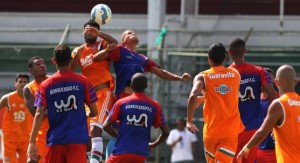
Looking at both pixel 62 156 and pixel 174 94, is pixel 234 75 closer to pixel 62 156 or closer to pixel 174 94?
pixel 62 156

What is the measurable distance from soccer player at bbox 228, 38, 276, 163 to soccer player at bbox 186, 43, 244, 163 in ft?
1.72

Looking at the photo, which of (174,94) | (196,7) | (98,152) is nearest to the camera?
(98,152)

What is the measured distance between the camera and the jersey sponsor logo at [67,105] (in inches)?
520

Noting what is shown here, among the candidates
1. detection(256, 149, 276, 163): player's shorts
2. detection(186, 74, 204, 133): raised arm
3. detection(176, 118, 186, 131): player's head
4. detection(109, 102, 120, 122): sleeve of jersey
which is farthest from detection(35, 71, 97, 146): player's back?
detection(176, 118, 186, 131): player's head

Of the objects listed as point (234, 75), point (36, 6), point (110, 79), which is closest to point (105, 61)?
point (110, 79)

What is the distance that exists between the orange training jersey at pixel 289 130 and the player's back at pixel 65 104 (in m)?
2.90

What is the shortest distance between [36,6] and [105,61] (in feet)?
51.5

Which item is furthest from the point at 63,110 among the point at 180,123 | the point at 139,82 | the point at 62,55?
the point at 180,123

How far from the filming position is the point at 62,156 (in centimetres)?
1330

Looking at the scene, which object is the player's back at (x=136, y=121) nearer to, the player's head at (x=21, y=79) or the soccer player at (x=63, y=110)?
the soccer player at (x=63, y=110)

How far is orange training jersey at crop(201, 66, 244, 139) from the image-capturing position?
14.3m

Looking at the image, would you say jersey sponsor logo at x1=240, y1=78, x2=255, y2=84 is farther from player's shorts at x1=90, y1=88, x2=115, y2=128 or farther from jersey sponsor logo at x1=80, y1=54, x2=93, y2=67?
jersey sponsor logo at x1=80, y1=54, x2=93, y2=67

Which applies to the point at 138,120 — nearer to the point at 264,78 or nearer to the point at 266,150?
the point at 264,78

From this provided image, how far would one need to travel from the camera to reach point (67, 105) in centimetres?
1323
